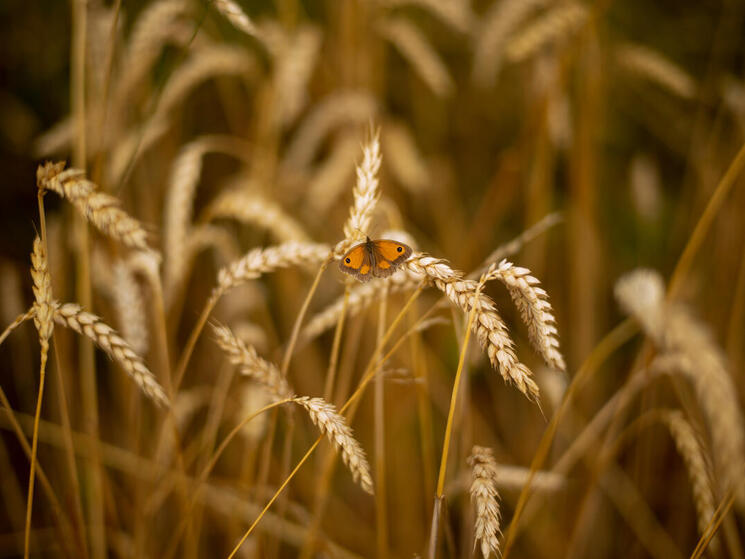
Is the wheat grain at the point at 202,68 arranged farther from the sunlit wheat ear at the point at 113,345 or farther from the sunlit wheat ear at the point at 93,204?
the sunlit wheat ear at the point at 113,345

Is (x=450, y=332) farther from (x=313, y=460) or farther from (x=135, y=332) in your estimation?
(x=135, y=332)

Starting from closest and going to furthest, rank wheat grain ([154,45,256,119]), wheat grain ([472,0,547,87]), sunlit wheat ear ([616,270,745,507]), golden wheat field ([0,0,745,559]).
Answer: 1. golden wheat field ([0,0,745,559])
2. sunlit wheat ear ([616,270,745,507])
3. wheat grain ([154,45,256,119])
4. wheat grain ([472,0,547,87])

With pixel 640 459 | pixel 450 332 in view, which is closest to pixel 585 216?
pixel 450 332

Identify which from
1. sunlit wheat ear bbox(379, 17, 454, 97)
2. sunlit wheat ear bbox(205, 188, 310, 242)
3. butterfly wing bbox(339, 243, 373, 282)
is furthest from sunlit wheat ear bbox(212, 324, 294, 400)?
sunlit wheat ear bbox(379, 17, 454, 97)

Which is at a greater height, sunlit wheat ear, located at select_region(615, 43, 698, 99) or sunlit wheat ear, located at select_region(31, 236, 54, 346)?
sunlit wheat ear, located at select_region(615, 43, 698, 99)

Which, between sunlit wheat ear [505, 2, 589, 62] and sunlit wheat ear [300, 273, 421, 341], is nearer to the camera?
sunlit wheat ear [300, 273, 421, 341]

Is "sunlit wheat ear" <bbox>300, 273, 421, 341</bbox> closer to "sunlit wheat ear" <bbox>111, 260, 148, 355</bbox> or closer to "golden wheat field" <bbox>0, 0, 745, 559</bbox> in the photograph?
"golden wheat field" <bbox>0, 0, 745, 559</bbox>

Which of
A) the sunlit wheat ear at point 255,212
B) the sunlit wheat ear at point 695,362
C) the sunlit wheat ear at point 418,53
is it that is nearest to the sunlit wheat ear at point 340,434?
the sunlit wheat ear at point 255,212
